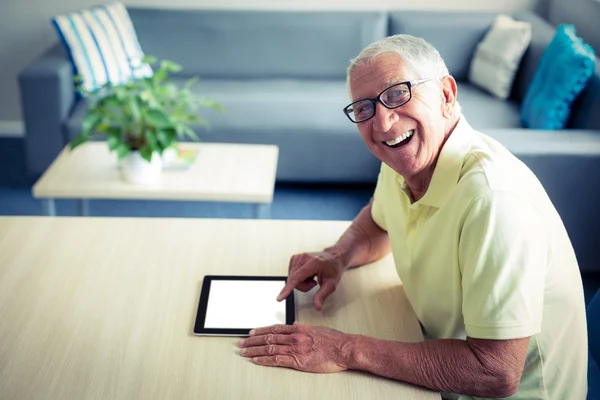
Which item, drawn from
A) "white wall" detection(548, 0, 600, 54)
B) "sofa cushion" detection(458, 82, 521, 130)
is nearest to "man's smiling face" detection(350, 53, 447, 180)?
"sofa cushion" detection(458, 82, 521, 130)

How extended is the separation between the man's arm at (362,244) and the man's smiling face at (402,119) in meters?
0.27

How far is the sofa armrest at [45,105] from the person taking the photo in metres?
3.25

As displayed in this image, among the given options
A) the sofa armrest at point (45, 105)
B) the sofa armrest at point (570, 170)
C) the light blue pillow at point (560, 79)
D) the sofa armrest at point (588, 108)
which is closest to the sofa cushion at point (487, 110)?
the light blue pillow at point (560, 79)

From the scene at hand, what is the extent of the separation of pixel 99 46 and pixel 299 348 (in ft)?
8.59

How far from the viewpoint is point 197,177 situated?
250cm

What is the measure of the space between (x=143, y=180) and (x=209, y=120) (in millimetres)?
978

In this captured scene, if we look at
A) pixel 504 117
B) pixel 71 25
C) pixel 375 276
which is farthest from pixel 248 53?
pixel 375 276

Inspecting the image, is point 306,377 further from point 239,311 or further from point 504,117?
point 504,117

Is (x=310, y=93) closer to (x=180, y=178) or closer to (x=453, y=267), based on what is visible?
(x=180, y=178)

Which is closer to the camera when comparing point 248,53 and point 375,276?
point 375,276

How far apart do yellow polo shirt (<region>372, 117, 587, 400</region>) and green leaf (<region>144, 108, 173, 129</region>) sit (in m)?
1.06

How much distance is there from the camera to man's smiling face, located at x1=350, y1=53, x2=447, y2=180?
4.01 ft

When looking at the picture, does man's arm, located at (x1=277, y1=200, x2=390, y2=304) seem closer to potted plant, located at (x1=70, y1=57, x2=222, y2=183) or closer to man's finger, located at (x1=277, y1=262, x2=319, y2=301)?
man's finger, located at (x1=277, y1=262, x2=319, y2=301)

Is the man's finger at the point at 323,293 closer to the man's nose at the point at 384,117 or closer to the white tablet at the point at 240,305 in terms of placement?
the white tablet at the point at 240,305
